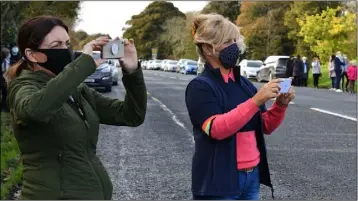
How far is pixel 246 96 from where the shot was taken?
11.0ft

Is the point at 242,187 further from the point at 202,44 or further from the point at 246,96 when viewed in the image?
the point at 202,44

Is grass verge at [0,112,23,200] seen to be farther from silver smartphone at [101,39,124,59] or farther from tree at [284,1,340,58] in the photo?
tree at [284,1,340,58]

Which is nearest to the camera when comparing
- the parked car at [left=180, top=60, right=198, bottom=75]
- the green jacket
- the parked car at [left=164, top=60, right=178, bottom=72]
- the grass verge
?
the green jacket

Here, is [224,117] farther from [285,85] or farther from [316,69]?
[316,69]

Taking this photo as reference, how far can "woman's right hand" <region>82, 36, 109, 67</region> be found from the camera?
2.77 meters

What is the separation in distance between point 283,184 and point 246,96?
3.90 m

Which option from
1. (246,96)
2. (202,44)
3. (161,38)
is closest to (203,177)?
(246,96)

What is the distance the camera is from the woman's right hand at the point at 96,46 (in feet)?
9.08

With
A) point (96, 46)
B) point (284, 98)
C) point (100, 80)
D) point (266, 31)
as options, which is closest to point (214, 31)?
point (284, 98)

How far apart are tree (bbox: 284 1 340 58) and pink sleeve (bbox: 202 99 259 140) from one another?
1644 inches

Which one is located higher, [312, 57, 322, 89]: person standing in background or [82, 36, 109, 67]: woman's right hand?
[82, 36, 109, 67]: woman's right hand

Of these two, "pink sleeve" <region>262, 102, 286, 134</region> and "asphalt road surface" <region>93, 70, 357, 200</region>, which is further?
"asphalt road surface" <region>93, 70, 357, 200</region>

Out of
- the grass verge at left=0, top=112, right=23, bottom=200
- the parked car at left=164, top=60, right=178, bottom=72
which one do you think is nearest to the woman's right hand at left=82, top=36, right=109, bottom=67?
the grass verge at left=0, top=112, right=23, bottom=200

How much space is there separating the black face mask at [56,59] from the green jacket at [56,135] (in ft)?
0.16
